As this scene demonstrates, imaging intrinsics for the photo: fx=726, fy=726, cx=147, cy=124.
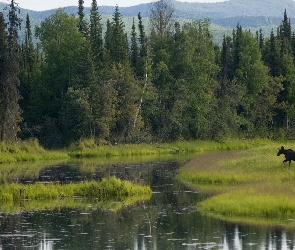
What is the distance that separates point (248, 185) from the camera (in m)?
40.3

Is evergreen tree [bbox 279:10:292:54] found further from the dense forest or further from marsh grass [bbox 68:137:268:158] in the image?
marsh grass [bbox 68:137:268:158]

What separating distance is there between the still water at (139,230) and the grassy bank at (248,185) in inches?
54.9

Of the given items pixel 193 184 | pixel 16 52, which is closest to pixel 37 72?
pixel 16 52

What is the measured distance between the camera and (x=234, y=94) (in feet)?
313

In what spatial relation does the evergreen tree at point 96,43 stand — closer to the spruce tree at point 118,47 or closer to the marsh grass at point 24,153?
the spruce tree at point 118,47

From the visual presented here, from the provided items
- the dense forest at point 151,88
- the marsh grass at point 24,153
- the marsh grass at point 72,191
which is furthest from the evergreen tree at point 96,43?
the marsh grass at point 72,191

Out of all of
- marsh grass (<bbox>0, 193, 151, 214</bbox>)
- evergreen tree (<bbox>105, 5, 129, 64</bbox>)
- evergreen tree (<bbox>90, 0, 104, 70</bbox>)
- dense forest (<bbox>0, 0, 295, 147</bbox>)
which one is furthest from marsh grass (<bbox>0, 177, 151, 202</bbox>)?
evergreen tree (<bbox>105, 5, 129, 64</bbox>)

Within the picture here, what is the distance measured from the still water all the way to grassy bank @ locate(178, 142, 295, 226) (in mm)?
1394

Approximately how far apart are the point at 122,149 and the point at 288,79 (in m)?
28.7

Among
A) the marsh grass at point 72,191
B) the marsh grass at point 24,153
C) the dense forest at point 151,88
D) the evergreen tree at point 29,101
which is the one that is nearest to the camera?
the marsh grass at point 72,191

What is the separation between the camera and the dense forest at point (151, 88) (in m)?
84.1

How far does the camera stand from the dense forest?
3310 inches

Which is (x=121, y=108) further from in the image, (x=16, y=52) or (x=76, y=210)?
(x=76, y=210)

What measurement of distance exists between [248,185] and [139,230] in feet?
38.9
